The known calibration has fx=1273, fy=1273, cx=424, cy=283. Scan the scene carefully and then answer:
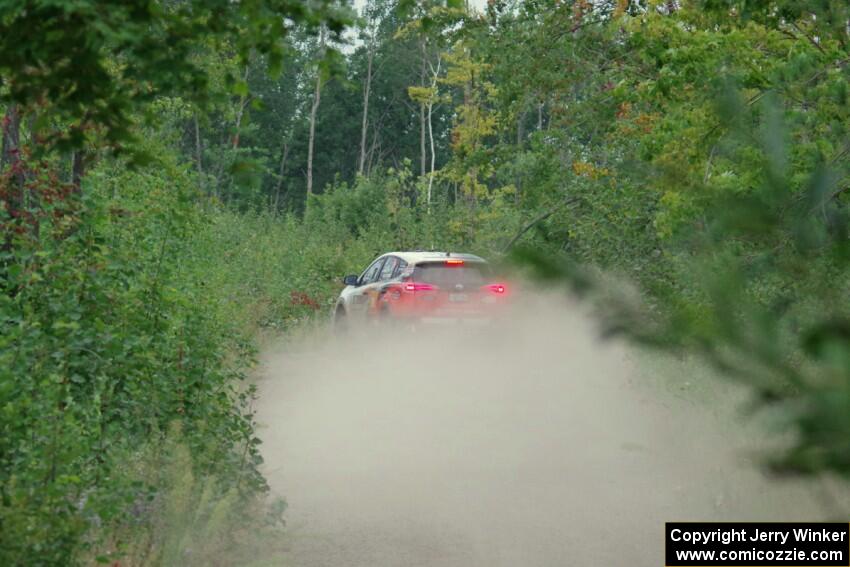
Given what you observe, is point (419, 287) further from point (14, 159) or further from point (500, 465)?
point (14, 159)

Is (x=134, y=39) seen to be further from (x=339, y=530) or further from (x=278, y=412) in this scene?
(x=278, y=412)

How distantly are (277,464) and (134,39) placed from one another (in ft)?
22.4

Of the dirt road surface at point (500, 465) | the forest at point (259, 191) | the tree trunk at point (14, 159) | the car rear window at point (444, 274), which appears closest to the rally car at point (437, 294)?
the car rear window at point (444, 274)

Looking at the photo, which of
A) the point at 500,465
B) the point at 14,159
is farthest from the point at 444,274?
the point at 14,159

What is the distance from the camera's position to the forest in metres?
2.37

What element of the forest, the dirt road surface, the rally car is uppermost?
the forest

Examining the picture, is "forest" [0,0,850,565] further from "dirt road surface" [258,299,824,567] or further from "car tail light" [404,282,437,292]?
"car tail light" [404,282,437,292]

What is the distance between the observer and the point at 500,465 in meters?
10.5

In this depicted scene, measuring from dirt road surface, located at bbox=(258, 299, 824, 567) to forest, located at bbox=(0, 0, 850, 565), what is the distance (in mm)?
300

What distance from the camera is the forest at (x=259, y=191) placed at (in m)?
2.37

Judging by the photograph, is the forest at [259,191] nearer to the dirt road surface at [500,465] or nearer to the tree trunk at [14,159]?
the tree trunk at [14,159]

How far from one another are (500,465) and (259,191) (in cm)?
379

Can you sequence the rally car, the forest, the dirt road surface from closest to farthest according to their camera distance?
the forest
the dirt road surface
the rally car

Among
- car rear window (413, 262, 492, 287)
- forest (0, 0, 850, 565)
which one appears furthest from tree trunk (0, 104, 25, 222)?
car rear window (413, 262, 492, 287)
